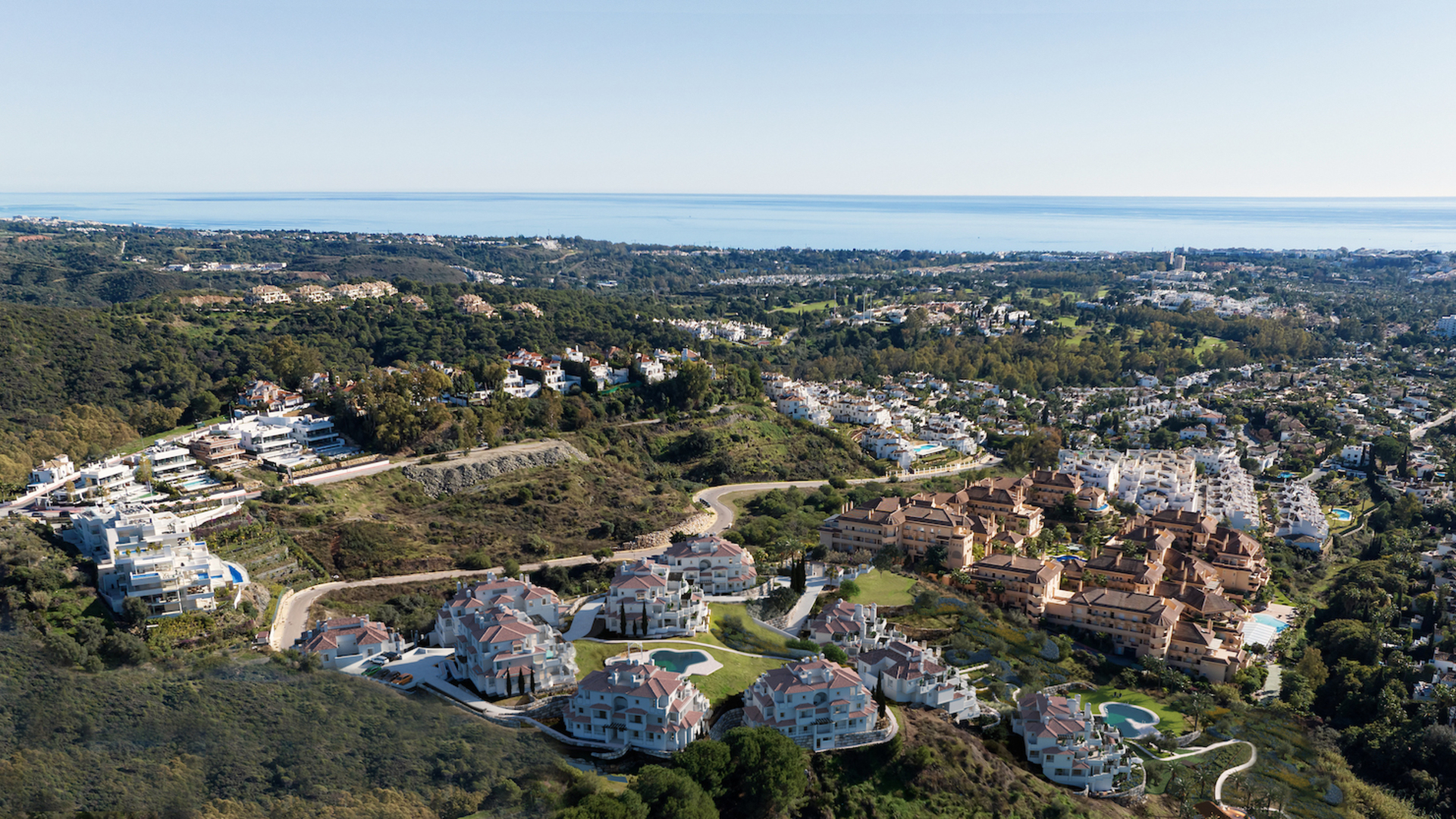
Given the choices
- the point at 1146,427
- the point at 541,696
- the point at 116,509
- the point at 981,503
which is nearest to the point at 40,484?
the point at 116,509

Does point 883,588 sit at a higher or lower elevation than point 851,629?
lower

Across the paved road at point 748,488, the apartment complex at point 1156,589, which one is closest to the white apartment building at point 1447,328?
the paved road at point 748,488

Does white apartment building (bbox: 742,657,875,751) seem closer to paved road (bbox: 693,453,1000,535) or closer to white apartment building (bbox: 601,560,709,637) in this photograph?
white apartment building (bbox: 601,560,709,637)

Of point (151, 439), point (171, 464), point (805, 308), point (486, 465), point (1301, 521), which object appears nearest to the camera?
point (171, 464)

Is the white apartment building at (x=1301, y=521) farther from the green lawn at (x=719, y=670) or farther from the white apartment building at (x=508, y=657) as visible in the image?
the white apartment building at (x=508, y=657)

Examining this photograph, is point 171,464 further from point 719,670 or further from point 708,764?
point 708,764

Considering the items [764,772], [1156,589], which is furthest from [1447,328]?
[764,772]
